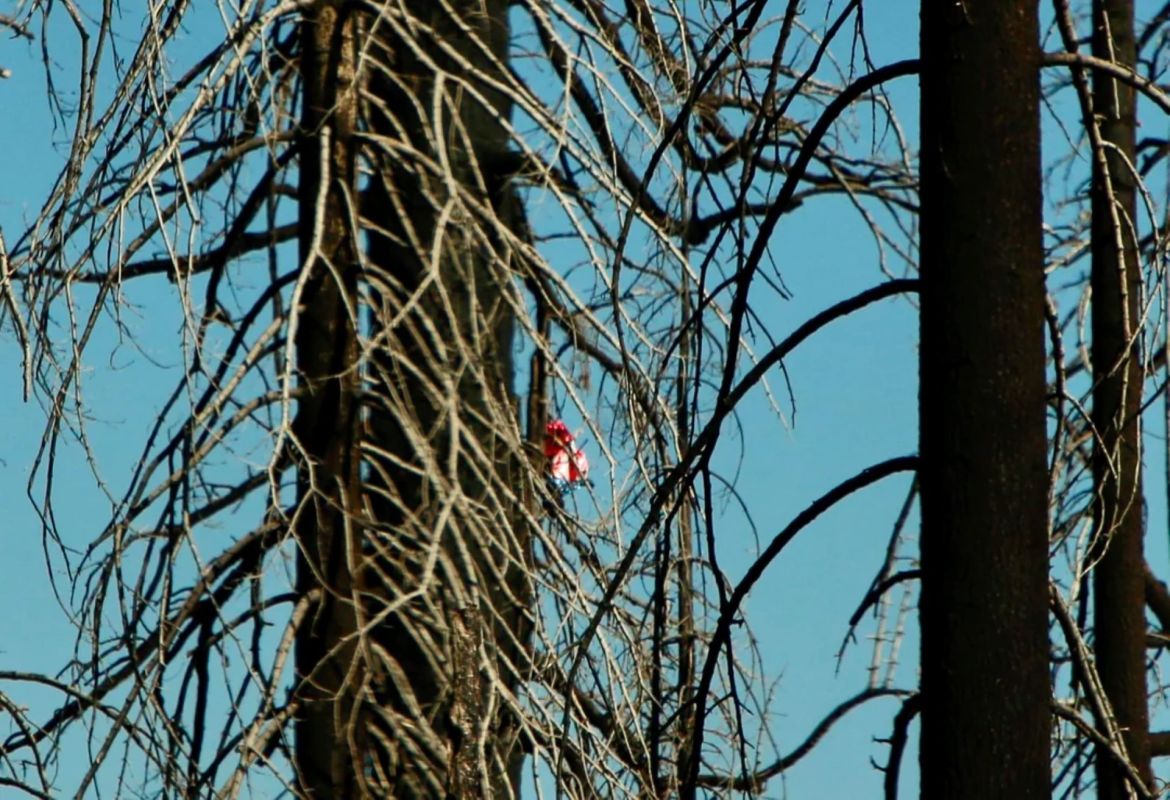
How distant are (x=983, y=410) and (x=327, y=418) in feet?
9.56

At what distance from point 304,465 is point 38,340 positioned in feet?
2.79

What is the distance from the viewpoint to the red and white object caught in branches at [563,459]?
205 inches

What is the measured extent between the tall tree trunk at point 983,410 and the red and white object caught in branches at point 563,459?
286 cm

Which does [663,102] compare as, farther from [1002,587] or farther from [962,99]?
[1002,587]

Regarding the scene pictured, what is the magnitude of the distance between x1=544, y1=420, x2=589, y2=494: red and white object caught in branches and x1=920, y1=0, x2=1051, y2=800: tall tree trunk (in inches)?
113

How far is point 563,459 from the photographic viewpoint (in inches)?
209

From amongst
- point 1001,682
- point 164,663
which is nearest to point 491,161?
point 164,663

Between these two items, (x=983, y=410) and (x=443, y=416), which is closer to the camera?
(x=983, y=410)

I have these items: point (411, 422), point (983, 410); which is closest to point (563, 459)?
point (411, 422)

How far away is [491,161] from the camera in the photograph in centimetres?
529

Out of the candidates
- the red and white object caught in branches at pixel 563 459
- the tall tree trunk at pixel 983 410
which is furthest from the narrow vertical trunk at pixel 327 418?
the tall tree trunk at pixel 983 410

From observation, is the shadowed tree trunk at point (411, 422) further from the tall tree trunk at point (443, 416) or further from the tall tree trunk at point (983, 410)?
the tall tree trunk at point (983, 410)

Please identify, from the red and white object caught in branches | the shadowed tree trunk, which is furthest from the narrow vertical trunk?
the red and white object caught in branches

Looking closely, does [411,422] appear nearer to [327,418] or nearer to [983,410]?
[327,418]
